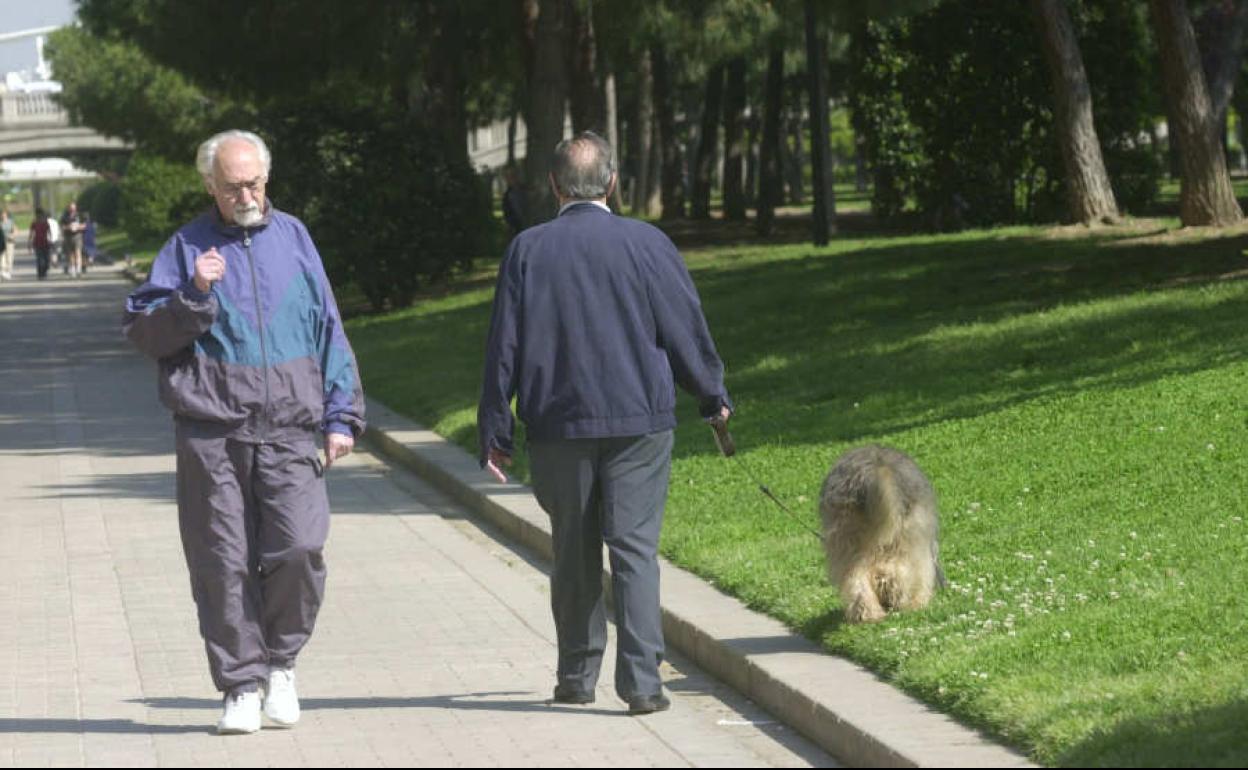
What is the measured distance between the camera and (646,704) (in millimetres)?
7559

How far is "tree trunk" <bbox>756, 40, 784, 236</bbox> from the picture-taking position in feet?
121

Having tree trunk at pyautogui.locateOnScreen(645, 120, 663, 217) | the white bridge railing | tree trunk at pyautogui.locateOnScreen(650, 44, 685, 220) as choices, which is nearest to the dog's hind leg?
tree trunk at pyautogui.locateOnScreen(650, 44, 685, 220)

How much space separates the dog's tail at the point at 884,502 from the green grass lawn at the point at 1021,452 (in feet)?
1.22

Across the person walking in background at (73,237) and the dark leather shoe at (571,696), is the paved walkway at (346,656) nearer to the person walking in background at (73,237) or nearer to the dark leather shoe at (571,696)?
the dark leather shoe at (571,696)

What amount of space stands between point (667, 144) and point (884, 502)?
146ft

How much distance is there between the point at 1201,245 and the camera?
20859 mm

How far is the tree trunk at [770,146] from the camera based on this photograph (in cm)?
3700

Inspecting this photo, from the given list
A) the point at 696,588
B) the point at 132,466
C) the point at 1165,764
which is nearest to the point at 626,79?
the point at 132,466

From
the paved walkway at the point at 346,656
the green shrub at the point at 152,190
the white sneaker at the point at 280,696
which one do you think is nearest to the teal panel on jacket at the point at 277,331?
the white sneaker at the point at 280,696

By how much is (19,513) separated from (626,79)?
44.8 m

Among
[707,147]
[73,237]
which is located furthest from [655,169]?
[73,237]

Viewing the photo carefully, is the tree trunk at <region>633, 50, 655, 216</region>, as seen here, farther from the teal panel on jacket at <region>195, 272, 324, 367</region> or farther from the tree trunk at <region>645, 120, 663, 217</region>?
the teal panel on jacket at <region>195, 272, 324, 367</region>

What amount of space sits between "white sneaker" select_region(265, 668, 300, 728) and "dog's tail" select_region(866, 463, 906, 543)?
6.82 ft

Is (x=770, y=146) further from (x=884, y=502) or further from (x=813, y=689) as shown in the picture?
(x=813, y=689)
